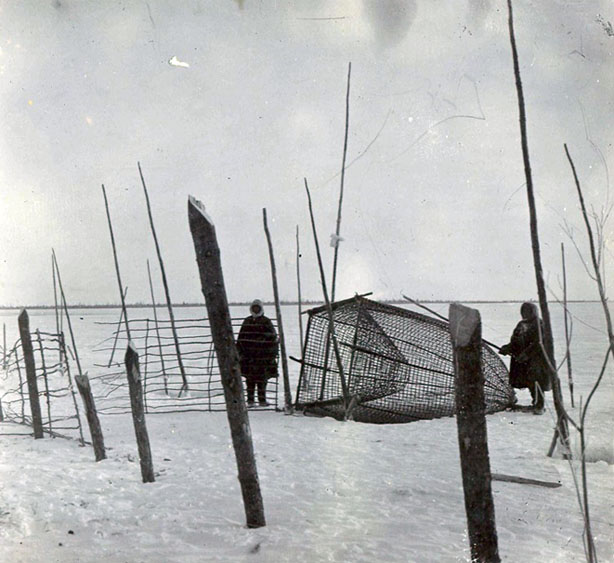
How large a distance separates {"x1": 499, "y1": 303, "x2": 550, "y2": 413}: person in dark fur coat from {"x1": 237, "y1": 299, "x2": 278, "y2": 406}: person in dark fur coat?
116 inches

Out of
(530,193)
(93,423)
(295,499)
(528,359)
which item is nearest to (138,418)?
(93,423)

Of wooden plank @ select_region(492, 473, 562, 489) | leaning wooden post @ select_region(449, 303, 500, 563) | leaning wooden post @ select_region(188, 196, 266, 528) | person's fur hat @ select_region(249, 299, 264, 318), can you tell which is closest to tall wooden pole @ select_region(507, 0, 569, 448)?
wooden plank @ select_region(492, 473, 562, 489)

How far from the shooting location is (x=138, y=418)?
422 centimetres

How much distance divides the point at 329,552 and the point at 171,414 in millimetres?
4675

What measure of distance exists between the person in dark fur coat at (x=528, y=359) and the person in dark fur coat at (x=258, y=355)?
2953mm

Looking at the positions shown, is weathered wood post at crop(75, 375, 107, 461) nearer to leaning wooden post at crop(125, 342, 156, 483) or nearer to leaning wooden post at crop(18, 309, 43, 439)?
leaning wooden post at crop(125, 342, 156, 483)

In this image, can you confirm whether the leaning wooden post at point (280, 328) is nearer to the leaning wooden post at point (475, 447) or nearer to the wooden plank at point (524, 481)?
the wooden plank at point (524, 481)

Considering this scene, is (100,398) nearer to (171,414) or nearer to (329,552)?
(171,414)

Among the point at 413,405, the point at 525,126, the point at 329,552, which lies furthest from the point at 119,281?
the point at 329,552

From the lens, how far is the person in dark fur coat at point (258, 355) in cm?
755

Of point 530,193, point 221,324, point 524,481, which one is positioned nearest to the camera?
point 221,324

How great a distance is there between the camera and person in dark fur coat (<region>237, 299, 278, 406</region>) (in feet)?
24.8

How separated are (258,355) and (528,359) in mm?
3436

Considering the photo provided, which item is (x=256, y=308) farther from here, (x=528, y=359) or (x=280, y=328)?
(x=528, y=359)
